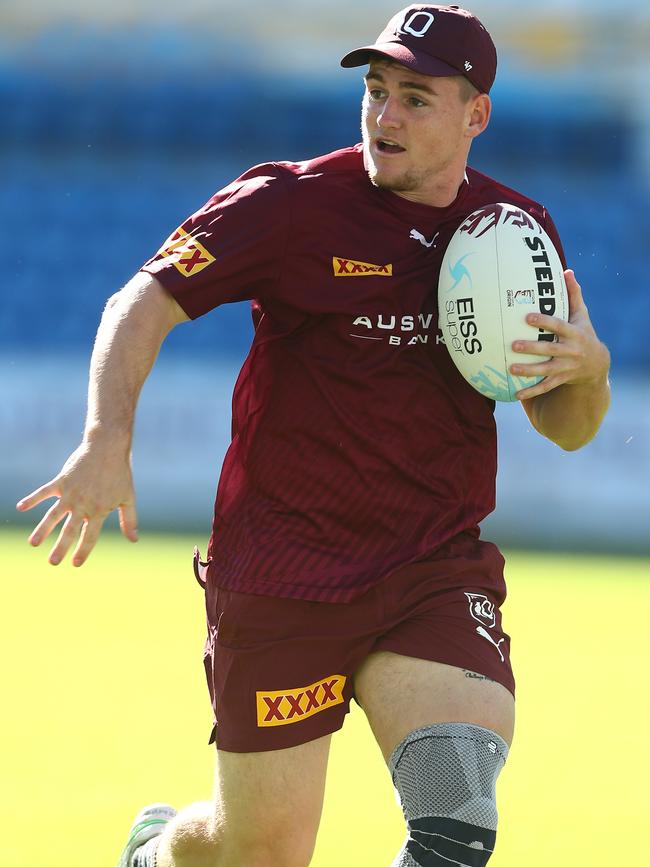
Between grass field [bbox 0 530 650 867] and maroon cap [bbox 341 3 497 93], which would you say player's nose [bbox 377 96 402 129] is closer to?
maroon cap [bbox 341 3 497 93]

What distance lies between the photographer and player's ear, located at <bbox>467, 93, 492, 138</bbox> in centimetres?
438

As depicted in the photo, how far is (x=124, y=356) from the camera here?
3850 millimetres

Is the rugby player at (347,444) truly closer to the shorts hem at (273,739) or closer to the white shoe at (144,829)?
the shorts hem at (273,739)

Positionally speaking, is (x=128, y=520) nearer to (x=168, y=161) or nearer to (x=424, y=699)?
(x=424, y=699)

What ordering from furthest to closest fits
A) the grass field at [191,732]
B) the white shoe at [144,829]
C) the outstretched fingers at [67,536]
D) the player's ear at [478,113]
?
the grass field at [191,732] → the white shoe at [144,829] → the player's ear at [478,113] → the outstretched fingers at [67,536]

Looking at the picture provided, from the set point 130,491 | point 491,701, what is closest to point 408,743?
point 491,701

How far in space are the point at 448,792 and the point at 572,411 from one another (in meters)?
1.27

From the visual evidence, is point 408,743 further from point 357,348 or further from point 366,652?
point 357,348

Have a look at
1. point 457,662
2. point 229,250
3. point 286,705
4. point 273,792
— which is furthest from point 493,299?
point 273,792

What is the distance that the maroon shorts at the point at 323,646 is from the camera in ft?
13.2

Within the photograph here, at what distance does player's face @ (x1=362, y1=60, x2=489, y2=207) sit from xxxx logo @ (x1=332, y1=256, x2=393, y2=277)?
9.7 inches

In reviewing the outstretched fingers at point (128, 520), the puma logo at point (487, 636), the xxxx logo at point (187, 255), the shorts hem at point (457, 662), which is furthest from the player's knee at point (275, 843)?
the xxxx logo at point (187, 255)

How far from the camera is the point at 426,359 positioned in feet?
13.8

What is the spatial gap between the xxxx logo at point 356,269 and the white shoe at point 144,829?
1.93m
